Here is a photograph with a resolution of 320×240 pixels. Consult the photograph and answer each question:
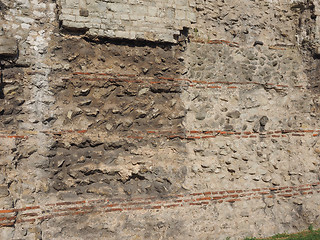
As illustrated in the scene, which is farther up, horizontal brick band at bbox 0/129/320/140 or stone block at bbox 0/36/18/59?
stone block at bbox 0/36/18/59

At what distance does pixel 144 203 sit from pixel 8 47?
305cm

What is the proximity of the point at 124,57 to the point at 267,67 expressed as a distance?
109 inches

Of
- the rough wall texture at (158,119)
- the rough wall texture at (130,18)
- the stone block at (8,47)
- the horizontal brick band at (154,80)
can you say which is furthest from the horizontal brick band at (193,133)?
the rough wall texture at (130,18)

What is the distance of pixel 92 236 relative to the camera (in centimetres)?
532

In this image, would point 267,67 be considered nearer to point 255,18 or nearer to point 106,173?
point 255,18

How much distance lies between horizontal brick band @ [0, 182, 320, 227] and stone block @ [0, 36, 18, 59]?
7.09 ft

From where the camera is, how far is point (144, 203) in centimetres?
565

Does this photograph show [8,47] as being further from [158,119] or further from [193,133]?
[193,133]

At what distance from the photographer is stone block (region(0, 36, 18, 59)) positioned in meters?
5.09

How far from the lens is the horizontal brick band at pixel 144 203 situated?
197 inches

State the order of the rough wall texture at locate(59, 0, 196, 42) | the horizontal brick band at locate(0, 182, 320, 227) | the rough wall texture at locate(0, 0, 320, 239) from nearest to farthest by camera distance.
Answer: the horizontal brick band at locate(0, 182, 320, 227) < the rough wall texture at locate(0, 0, 320, 239) < the rough wall texture at locate(59, 0, 196, 42)

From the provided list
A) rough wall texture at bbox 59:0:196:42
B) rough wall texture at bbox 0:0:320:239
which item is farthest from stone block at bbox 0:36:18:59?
rough wall texture at bbox 59:0:196:42

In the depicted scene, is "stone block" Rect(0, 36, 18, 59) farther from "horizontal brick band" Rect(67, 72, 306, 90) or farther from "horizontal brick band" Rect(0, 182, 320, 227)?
"horizontal brick band" Rect(0, 182, 320, 227)

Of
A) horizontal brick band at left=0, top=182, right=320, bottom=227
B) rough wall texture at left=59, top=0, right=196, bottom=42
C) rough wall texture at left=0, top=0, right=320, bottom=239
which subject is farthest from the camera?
rough wall texture at left=59, top=0, right=196, bottom=42
